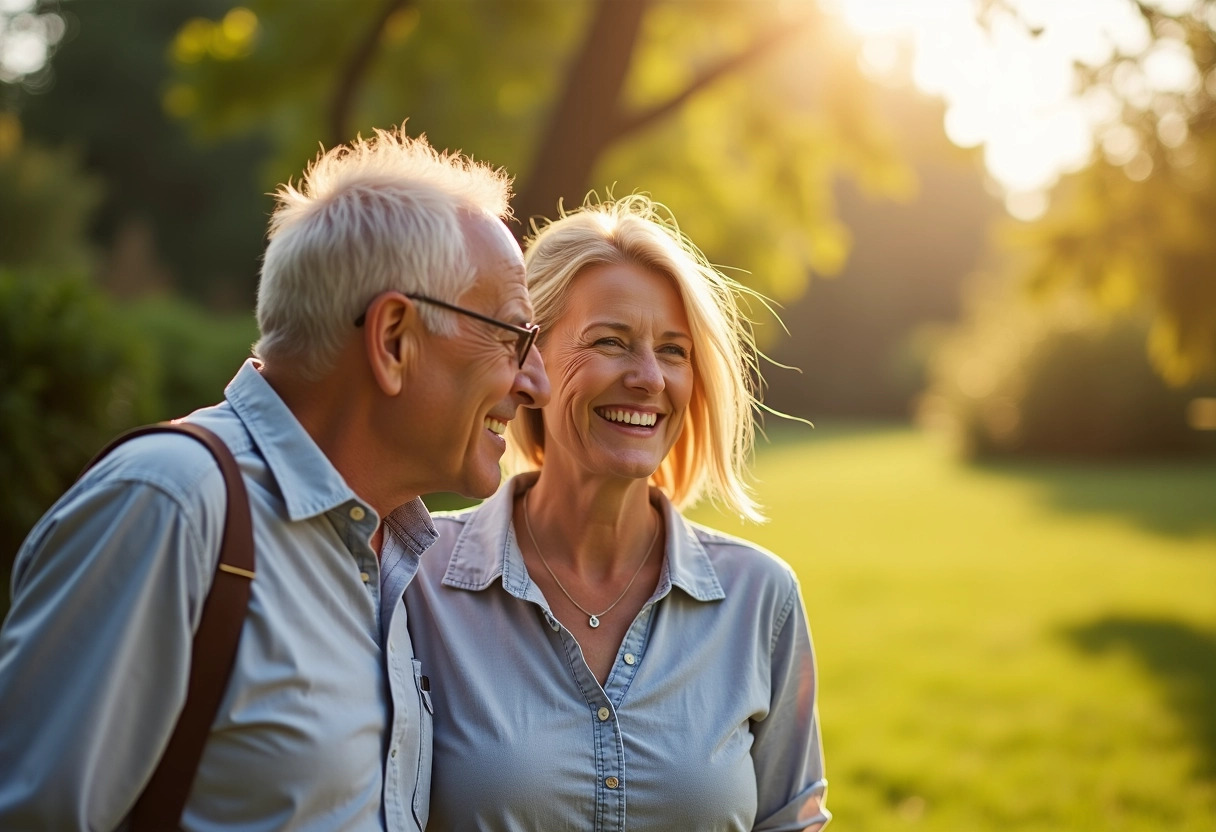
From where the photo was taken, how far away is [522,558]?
2881 millimetres

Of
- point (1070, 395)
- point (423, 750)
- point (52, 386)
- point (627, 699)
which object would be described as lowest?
point (52, 386)

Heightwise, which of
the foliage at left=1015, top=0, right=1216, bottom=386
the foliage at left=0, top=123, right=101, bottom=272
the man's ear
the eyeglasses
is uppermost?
the foliage at left=1015, top=0, right=1216, bottom=386

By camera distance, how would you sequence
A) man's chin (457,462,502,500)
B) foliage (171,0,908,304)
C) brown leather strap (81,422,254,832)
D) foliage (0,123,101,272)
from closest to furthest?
brown leather strap (81,422,254,832), man's chin (457,462,502,500), foliage (171,0,908,304), foliage (0,123,101,272)

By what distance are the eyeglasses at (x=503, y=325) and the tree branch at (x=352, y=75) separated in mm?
7486

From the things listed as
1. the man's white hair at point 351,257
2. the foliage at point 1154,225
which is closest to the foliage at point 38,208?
the foliage at point 1154,225

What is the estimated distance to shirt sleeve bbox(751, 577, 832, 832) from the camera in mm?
2826

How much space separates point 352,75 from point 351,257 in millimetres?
7981

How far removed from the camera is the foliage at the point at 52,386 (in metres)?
5.75

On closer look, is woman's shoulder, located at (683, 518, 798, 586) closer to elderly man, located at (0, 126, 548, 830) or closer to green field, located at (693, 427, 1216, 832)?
elderly man, located at (0, 126, 548, 830)

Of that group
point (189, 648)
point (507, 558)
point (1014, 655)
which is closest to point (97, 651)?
point (189, 648)

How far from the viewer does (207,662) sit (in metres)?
1.74

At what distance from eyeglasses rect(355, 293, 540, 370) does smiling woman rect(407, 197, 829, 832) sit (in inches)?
25.7

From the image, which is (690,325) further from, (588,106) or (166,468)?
(588,106)

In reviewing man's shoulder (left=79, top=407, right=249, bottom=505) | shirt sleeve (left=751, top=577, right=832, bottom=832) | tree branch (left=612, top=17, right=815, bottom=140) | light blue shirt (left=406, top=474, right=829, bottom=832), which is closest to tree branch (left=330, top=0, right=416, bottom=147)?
tree branch (left=612, top=17, right=815, bottom=140)
